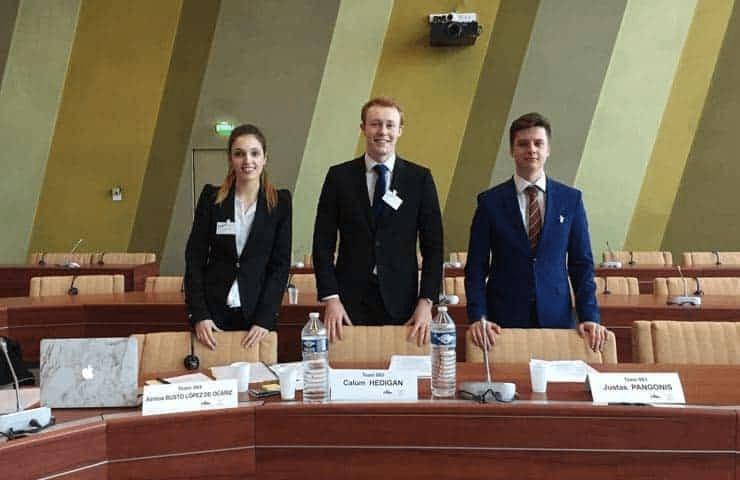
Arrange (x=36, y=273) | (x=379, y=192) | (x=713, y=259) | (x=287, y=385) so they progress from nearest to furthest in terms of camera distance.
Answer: (x=287, y=385) < (x=379, y=192) < (x=36, y=273) < (x=713, y=259)

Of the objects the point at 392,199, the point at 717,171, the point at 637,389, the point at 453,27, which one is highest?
the point at 453,27

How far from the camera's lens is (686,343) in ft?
7.91

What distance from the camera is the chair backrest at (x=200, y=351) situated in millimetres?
2301

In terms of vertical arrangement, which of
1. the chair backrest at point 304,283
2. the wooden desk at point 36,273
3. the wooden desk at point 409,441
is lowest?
the wooden desk at point 409,441

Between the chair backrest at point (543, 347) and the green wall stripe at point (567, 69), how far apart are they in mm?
6168

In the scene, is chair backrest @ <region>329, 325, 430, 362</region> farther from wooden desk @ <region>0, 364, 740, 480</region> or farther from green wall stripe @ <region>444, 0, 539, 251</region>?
green wall stripe @ <region>444, 0, 539, 251</region>

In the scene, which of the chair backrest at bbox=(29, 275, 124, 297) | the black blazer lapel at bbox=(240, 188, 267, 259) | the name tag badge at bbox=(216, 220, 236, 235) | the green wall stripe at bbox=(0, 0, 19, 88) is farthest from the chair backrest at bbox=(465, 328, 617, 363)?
the green wall stripe at bbox=(0, 0, 19, 88)

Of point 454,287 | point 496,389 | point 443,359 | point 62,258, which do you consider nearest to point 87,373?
point 443,359

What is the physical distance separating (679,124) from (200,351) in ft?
26.4

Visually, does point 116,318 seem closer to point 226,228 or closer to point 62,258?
point 226,228

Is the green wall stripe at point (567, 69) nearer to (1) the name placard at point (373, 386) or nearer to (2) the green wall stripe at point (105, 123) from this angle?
(2) the green wall stripe at point (105, 123)

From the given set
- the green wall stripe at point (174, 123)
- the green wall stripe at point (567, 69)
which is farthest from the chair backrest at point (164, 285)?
the green wall stripe at point (567, 69)

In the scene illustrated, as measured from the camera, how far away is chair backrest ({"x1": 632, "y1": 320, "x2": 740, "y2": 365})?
240cm

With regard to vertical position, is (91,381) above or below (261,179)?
below
